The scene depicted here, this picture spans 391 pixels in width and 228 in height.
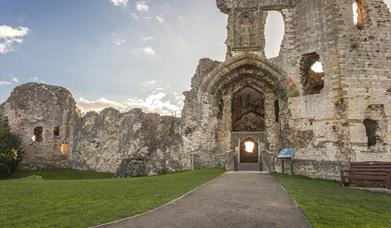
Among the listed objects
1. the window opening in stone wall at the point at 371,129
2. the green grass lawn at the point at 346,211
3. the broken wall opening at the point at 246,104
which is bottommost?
the green grass lawn at the point at 346,211

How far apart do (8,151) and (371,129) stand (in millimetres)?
22963

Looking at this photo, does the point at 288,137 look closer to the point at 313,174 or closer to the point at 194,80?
the point at 313,174

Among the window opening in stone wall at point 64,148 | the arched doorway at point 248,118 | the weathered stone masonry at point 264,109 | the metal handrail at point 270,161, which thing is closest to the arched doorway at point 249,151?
the arched doorway at point 248,118

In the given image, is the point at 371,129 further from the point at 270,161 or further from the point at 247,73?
the point at 247,73

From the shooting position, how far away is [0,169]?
67.0 ft

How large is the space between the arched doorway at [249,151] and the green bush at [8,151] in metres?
18.1

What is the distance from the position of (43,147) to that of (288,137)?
19.8 meters

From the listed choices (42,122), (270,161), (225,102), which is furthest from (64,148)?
(270,161)

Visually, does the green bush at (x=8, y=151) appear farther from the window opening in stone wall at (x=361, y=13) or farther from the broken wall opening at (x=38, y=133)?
the window opening in stone wall at (x=361, y=13)

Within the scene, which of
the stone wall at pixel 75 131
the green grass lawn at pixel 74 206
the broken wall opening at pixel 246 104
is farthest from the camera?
the broken wall opening at pixel 246 104

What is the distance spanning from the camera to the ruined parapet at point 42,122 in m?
25.0

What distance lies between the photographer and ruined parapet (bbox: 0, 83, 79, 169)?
82.0 feet

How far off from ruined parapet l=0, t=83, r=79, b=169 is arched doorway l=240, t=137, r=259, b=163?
49.2 feet

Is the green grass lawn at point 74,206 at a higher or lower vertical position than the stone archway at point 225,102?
lower
